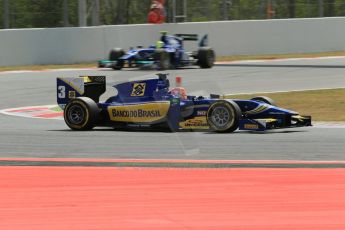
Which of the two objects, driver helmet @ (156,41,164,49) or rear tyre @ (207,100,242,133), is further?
driver helmet @ (156,41,164,49)

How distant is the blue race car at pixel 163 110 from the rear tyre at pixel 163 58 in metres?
10.3

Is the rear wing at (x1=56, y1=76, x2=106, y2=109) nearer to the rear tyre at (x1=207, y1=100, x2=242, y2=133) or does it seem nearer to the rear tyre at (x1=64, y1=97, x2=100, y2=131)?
the rear tyre at (x1=64, y1=97, x2=100, y2=131)

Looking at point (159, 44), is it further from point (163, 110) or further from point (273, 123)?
point (273, 123)

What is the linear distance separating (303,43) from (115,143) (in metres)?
20.1

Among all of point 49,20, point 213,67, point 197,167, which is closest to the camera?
point 197,167

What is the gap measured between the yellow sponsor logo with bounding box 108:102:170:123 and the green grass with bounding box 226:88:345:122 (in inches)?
118

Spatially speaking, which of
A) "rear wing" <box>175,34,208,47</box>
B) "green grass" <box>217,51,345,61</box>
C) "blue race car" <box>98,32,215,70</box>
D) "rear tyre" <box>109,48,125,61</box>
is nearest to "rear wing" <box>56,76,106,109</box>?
"rear wing" <box>175,34,208,47</box>

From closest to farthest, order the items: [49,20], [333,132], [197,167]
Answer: [197,167] → [333,132] → [49,20]

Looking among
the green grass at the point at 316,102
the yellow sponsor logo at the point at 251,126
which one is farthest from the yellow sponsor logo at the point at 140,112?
the green grass at the point at 316,102

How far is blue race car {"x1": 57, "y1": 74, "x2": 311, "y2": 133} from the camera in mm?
11188
